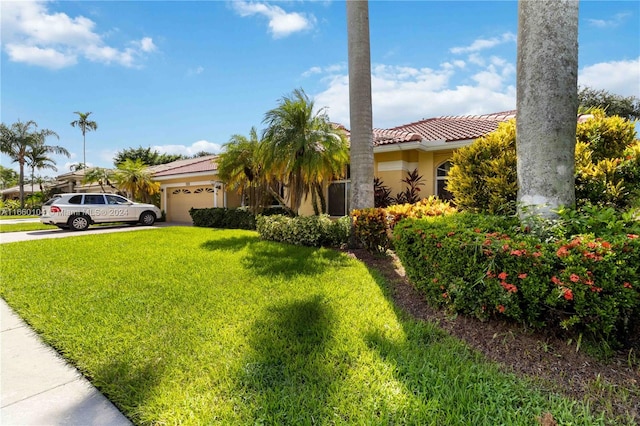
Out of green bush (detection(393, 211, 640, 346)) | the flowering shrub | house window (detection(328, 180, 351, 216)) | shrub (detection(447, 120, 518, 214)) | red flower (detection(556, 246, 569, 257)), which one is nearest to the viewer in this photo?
green bush (detection(393, 211, 640, 346))

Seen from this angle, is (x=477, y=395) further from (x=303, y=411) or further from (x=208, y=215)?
(x=208, y=215)

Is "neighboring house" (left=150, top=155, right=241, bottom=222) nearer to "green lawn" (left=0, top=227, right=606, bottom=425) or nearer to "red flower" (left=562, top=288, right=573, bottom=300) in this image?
"green lawn" (left=0, top=227, right=606, bottom=425)

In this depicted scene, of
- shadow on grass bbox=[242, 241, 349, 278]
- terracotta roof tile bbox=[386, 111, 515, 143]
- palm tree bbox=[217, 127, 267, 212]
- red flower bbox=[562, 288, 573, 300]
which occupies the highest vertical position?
terracotta roof tile bbox=[386, 111, 515, 143]

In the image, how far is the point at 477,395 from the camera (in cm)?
249

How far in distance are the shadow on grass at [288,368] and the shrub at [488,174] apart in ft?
10.4

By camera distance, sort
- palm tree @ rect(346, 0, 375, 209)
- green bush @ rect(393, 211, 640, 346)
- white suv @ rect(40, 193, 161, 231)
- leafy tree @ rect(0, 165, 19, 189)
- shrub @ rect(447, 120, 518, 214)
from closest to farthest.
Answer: green bush @ rect(393, 211, 640, 346)
shrub @ rect(447, 120, 518, 214)
palm tree @ rect(346, 0, 375, 209)
white suv @ rect(40, 193, 161, 231)
leafy tree @ rect(0, 165, 19, 189)

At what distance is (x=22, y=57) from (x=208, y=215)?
30.1ft

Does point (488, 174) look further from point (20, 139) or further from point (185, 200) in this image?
point (20, 139)

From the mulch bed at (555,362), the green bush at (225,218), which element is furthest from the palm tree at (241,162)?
the mulch bed at (555,362)

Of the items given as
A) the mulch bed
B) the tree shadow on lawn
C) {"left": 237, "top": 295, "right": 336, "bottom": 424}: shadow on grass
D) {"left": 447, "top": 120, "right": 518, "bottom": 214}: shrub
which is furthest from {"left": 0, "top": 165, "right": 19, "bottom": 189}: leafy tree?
the mulch bed

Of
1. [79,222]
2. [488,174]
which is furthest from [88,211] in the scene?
[488,174]

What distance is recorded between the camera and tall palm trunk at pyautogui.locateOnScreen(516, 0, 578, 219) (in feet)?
12.2

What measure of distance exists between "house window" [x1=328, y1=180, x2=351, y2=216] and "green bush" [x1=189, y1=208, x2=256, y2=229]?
3938 millimetres

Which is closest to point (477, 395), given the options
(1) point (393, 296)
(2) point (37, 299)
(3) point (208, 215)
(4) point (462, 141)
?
(1) point (393, 296)
